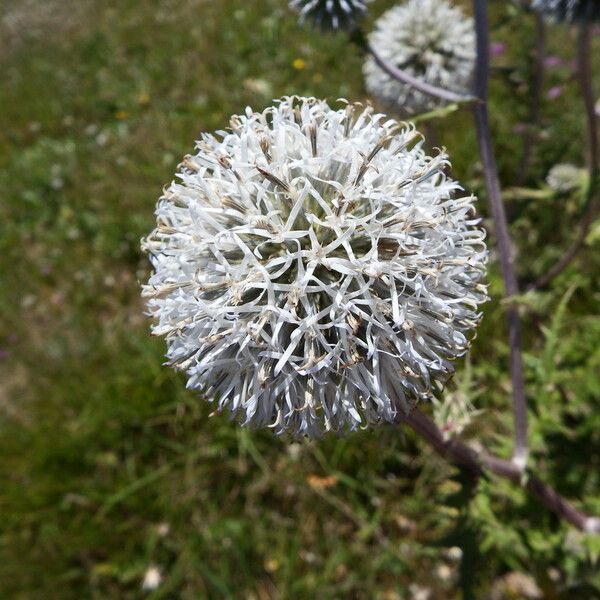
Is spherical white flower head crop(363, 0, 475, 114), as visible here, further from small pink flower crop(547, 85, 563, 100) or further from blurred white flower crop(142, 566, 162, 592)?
blurred white flower crop(142, 566, 162, 592)

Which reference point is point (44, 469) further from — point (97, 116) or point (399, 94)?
point (97, 116)

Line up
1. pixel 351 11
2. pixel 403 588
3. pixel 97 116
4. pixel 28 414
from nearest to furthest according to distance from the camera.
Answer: pixel 351 11 < pixel 403 588 < pixel 28 414 < pixel 97 116

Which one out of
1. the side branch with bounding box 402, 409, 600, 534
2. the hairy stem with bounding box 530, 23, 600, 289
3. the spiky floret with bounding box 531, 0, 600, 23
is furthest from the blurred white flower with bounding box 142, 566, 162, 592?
the spiky floret with bounding box 531, 0, 600, 23

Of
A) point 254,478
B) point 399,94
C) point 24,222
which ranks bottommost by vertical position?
point 254,478

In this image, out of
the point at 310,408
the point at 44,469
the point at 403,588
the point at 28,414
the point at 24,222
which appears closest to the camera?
the point at 310,408

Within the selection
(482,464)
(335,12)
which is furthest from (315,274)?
(335,12)

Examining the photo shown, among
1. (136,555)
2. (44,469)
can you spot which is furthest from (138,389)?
(136,555)

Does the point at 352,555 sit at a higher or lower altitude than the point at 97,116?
lower
